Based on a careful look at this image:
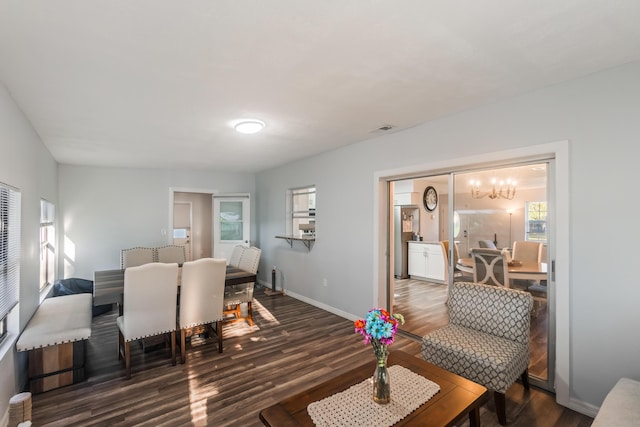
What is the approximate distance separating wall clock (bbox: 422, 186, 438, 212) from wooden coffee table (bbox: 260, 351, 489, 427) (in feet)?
17.4

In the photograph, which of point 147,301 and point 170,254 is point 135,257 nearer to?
point 170,254

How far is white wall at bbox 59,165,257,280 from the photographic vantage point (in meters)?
5.27

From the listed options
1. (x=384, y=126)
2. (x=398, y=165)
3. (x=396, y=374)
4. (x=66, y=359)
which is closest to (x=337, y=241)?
(x=398, y=165)

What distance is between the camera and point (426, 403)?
1611 millimetres

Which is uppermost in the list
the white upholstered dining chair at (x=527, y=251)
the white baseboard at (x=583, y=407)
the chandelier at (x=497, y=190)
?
the chandelier at (x=497, y=190)

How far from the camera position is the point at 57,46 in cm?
172

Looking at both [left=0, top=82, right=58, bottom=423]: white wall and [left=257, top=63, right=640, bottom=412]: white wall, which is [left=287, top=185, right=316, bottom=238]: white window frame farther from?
[left=0, top=82, right=58, bottom=423]: white wall

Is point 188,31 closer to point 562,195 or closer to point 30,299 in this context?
point 562,195

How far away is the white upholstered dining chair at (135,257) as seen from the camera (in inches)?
182

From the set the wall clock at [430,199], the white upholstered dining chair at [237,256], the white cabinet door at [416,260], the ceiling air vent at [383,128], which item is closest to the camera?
the ceiling air vent at [383,128]

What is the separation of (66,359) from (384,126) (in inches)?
148

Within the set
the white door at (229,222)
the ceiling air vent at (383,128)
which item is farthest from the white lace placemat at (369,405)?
the white door at (229,222)

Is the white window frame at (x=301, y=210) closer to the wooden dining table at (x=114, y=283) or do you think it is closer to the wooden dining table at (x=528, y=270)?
the wooden dining table at (x=114, y=283)

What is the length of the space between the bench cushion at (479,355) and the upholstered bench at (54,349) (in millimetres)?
3022
